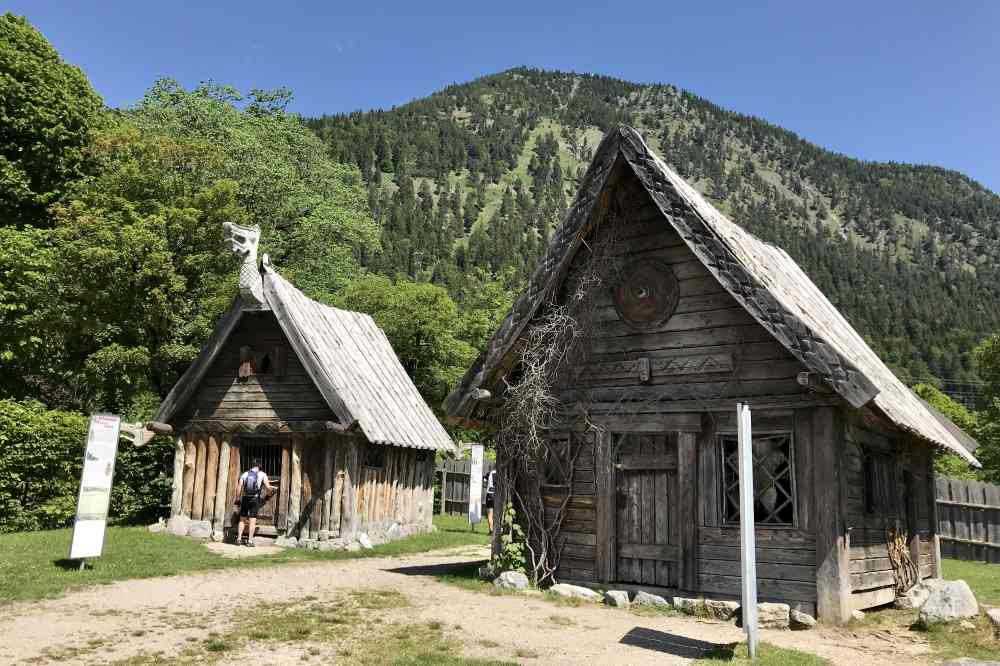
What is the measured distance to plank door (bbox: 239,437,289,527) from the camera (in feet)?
62.8

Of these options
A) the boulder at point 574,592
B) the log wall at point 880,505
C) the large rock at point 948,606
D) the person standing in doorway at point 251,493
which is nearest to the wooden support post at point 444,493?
the person standing in doorway at point 251,493

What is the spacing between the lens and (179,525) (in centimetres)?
1959

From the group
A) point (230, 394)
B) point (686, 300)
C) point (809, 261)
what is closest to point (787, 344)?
point (686, 300)

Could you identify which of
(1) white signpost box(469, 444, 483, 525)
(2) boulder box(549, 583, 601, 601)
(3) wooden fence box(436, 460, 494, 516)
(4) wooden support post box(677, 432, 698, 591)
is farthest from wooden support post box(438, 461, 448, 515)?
(4) wooden support post box(677, 432, 698, 591)

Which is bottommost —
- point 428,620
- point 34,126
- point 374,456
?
point 428,620

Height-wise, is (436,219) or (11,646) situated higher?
A: (436,219)

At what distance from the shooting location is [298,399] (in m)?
19.3

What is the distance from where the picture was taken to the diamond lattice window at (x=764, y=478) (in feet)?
38.1

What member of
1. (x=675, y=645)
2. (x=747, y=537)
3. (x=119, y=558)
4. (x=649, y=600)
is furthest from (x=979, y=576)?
(x=119, y=558)

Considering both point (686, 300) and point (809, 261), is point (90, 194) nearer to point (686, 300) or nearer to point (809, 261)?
point (686, 300)

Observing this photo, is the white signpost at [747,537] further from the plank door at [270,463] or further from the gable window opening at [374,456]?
the plank door at [270,463]

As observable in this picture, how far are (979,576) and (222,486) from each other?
18090 millimetres

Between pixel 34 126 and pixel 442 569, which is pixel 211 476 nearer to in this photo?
pixel 442 569

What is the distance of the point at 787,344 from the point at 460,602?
603cm
